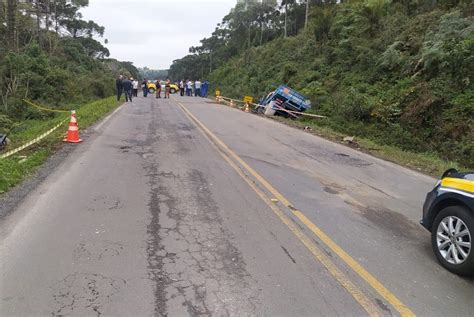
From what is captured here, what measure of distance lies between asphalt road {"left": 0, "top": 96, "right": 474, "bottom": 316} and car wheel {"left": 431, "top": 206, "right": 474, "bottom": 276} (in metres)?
0.15

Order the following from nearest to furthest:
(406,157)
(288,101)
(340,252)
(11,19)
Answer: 1. (340,252)
2. (406,157)
3. (288,101)
4. (11,19)

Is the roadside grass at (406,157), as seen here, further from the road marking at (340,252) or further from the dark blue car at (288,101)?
the dark blue car at (288,101)

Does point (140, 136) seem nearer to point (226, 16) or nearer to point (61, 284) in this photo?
point (61, 284)

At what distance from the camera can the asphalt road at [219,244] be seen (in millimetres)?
3812

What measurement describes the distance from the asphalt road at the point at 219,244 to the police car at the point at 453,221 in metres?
0.18

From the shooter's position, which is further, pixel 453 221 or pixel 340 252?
pixel 340 252

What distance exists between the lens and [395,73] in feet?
67.6

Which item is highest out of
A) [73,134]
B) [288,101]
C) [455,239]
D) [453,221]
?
[288,101]

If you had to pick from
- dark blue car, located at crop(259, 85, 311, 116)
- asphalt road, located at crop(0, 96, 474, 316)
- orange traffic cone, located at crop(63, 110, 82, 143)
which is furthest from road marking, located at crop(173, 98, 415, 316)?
dark blue car, located at crop(259, 85, 311, 116)

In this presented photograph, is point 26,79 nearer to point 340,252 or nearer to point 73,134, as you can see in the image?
point 73,134

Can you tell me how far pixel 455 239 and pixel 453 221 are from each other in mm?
200

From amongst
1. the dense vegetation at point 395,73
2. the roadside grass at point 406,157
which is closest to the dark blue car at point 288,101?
the dense vegetation at point 395,73

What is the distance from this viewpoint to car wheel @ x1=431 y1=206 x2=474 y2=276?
4.43 metres

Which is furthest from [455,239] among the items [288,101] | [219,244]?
[288,101]
